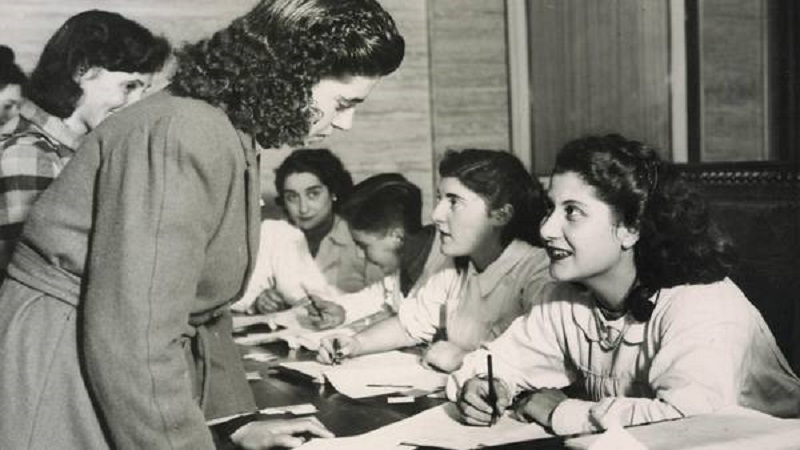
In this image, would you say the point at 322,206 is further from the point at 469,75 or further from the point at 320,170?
the point at 469,75

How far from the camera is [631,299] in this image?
1.39m

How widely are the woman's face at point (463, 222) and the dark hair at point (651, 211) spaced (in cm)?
65

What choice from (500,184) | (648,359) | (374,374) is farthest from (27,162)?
(648,359)

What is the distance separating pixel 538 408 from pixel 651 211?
0.39 m

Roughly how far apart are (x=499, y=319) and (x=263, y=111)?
3.80ft

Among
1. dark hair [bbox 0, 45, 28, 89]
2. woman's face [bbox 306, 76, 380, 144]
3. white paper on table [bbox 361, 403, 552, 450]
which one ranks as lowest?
white paper on table [bbox 361, 403, 552, 450]

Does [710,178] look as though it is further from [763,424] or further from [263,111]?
[263,111]

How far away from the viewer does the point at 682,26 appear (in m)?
2.65

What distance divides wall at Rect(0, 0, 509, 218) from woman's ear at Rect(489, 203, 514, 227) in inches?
54.4

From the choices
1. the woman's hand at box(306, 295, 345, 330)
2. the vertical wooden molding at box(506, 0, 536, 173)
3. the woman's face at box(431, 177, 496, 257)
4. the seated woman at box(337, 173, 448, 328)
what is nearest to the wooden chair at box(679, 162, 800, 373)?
the woman's face at box(431, 177, 496, 257)

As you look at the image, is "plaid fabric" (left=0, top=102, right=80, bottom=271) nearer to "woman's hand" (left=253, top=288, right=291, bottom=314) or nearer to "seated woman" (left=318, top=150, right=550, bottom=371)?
"seated woman" (left=318, top=150, right=550, bottom=371)

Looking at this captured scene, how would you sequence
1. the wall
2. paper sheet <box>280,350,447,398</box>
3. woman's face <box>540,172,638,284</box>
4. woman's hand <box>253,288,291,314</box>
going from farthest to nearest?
1. the wall
2. woman's hand <box>253,288,291,314</box>
3. paper sheet <box>280,350,447,398</box>
4. woman's face <box>540,172,638,284</box>

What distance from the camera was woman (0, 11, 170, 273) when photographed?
202 cm

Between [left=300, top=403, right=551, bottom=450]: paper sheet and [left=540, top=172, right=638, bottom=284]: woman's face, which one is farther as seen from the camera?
[left=540, top=172, right=638, bottom=284]: woman's face
